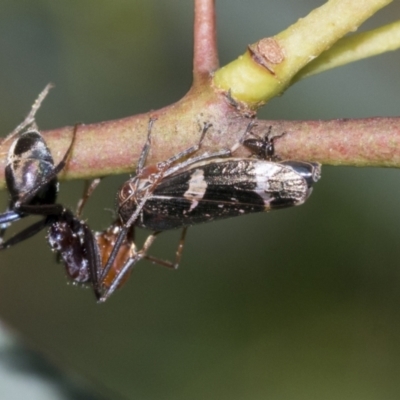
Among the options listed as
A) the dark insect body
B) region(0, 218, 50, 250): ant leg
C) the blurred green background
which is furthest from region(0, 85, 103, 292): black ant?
the blurred green background

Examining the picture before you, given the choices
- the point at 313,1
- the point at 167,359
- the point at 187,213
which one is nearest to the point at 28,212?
the point at 187,213

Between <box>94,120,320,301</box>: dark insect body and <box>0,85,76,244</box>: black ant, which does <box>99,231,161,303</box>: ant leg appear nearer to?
<box>94,120,320,301</box>: dark insect body

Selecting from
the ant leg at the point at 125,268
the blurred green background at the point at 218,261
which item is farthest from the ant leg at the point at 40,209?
the blurred green background at the point at 218,261

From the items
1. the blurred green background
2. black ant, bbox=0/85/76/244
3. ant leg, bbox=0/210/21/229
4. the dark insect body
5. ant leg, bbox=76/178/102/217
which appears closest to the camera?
black ant, bbox=0/85/76/244

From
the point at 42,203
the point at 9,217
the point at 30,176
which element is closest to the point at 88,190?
the point at 42,203

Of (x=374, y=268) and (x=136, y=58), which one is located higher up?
(x=136, y=58)

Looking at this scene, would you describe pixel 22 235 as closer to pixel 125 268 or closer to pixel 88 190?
pixel 88 190

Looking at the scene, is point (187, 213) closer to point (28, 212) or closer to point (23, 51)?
point (28, 212)

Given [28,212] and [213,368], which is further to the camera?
[213,368]

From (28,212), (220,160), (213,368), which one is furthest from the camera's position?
(213,368)
